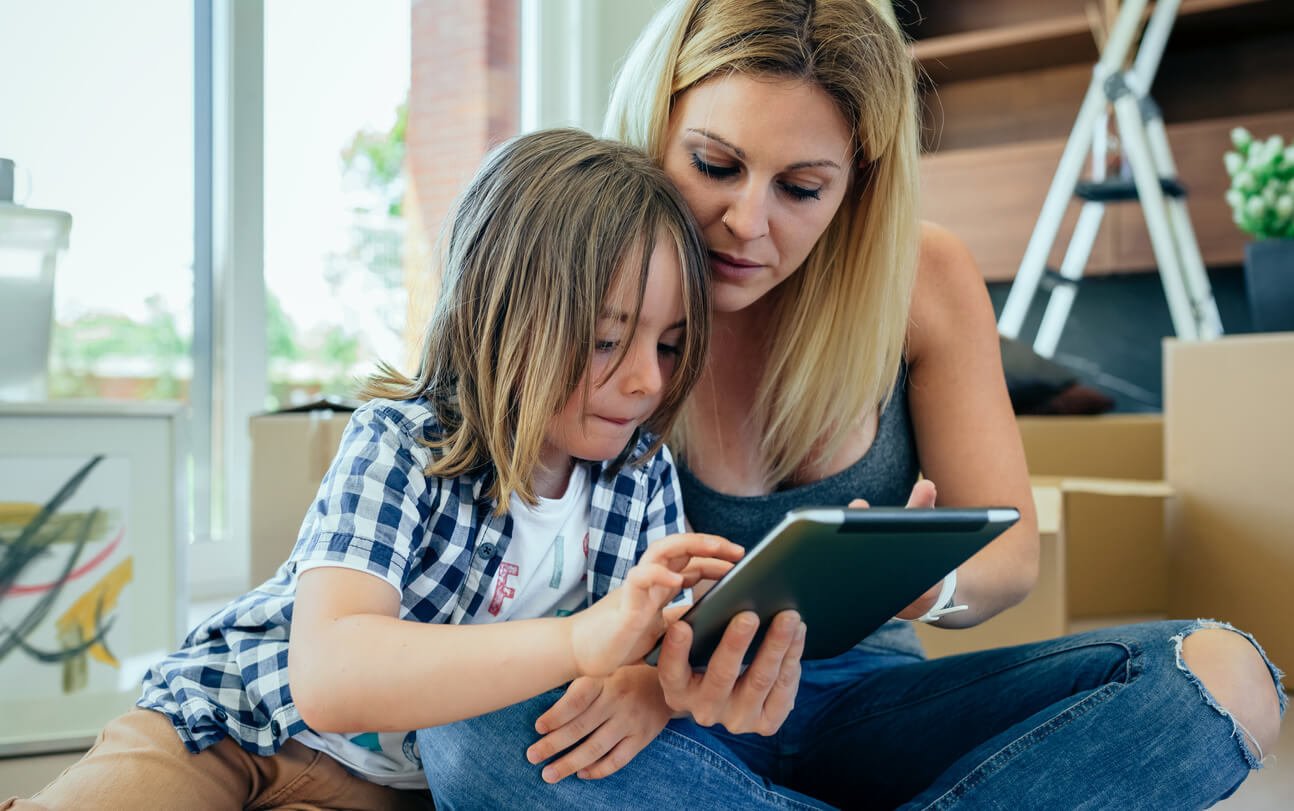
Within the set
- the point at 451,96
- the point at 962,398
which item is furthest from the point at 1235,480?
the point at 451,96

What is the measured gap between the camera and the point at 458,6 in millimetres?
2506

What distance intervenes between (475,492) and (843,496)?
1.30 ft

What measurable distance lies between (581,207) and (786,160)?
195 millimetres

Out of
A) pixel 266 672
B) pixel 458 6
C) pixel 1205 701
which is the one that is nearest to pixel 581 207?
pixel 266 672

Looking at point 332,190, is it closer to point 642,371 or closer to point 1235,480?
point 642,371

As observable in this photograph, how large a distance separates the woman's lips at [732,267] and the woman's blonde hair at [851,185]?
115 millimetres

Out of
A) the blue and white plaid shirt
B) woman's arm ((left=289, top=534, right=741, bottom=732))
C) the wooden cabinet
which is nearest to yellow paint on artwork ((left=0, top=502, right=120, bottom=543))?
the blue and white plaid shirt

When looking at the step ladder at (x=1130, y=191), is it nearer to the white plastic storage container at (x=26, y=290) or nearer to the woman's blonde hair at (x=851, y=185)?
the woman's blonde hair at (x=851, y=185)

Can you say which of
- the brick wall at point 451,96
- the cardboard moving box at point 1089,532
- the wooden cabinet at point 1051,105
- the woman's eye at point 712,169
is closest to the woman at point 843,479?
the woman's eye at point 712,169

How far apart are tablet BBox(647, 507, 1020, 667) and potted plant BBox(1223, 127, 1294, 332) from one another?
1301 mm

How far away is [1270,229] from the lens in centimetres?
171

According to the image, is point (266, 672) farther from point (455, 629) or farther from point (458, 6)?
point (458, 6)

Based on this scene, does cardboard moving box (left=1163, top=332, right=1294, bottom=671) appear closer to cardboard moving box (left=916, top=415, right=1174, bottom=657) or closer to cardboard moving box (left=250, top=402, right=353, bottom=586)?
cardboard moving box (left=916, top=415, right=1174, bottom=657)

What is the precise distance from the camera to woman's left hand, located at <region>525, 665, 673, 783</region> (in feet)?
2.29
